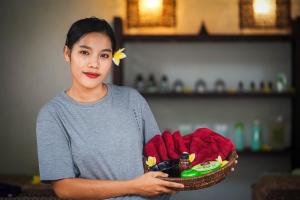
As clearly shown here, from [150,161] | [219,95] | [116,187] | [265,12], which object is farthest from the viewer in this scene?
[265,12]

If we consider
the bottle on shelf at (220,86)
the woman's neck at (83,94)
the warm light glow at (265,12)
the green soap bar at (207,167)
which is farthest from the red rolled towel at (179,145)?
the warm light glow at (265,12)

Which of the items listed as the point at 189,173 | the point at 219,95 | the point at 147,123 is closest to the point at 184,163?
the point at 189,173

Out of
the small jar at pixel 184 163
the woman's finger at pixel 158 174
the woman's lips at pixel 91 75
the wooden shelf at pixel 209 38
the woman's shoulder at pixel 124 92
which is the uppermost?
the wooden shelf at pixel 209 38

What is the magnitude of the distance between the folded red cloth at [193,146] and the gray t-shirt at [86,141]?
0.26 feet

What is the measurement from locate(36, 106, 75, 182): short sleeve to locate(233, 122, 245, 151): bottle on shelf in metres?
2.96

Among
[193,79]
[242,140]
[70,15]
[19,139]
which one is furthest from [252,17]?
[19,139]

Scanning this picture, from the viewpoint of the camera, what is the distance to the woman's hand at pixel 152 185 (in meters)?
1.26

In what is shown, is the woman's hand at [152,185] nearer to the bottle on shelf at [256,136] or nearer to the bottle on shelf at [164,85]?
the bottle on shelf at [164,85]

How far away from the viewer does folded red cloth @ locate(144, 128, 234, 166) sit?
1.41 m

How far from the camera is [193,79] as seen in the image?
4195 mm

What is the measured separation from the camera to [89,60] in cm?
132

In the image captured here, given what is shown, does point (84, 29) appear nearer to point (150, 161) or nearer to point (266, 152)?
point (150, 161)

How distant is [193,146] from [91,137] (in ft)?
1.08

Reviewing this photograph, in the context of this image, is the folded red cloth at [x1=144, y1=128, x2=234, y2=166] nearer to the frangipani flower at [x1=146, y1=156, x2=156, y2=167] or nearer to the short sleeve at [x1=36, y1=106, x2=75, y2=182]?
the frangipani flower at [x1=146, y1=156, x2=156, y2=167]
